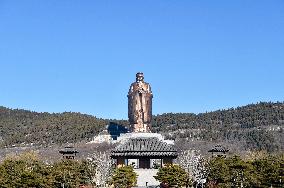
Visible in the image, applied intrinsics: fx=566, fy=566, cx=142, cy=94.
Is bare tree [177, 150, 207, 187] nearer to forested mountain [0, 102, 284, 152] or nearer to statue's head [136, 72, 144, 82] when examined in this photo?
statue's head [136, 72, 144, 82]

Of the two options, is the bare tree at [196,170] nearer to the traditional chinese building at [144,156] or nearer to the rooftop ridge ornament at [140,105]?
the traditional chinese building at [144,156]

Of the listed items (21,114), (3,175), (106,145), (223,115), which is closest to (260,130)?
(223,115)

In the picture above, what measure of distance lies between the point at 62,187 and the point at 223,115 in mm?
77515

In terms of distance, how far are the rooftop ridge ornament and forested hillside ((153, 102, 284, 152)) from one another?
2034 cm

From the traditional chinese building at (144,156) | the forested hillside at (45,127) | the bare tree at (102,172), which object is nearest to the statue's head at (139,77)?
the traditional chinese building at (144,156)

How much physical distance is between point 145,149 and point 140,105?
1578 cm

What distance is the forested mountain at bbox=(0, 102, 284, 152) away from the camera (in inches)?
3529

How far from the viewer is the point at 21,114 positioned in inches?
4956

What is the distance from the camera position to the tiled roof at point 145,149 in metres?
50.1

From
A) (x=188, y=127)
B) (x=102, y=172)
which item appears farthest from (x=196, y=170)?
(x=188, y=127)

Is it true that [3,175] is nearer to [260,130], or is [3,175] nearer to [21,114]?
[260,130]

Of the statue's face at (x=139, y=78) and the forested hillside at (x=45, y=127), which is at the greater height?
the statue's face at (x=139, y=78)

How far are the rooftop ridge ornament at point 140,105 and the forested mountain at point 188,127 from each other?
20435 millimetres

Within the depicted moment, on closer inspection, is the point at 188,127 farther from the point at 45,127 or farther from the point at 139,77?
the point at 139,77
